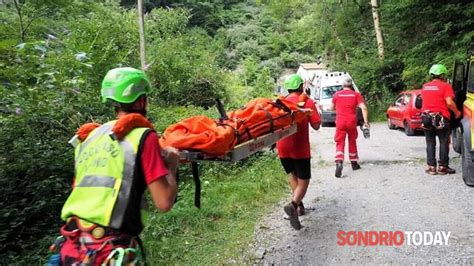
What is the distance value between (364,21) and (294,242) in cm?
2461

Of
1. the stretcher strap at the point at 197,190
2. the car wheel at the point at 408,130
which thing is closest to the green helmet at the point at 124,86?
the stretcher strap at the point at 197,190

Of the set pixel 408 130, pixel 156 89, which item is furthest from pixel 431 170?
pixel 156 89

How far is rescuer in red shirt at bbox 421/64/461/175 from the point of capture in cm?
800

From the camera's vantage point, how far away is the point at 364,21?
27641 millimetres

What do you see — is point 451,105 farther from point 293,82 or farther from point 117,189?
point 117,189

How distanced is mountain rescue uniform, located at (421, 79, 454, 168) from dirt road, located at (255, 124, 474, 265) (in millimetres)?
402

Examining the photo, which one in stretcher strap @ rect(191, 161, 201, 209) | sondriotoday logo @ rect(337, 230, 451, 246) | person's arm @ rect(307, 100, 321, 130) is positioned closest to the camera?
stretcher strap @ rect(191, 161, 201, 209)

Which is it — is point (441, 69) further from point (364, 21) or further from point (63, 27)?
point (364, 21)

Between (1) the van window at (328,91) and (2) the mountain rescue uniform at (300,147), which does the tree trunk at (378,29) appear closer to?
(1) the van window at (328,91)

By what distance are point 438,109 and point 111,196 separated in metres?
7.13

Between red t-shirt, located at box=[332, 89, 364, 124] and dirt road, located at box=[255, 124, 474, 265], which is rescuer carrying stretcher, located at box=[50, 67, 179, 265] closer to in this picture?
dirt road, located at box=[255, 124, 474, 265]

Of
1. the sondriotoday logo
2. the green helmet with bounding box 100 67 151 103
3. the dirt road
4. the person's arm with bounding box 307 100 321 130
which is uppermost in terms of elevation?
the green helmet with bounding box 100 67 151 103

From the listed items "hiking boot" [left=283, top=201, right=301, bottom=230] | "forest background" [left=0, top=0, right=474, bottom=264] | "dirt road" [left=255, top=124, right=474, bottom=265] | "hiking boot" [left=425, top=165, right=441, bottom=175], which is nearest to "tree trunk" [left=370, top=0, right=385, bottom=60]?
"forest background" [left=0, top=0, right=474, bottom=264]

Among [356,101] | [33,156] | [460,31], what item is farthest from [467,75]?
[460,31]
